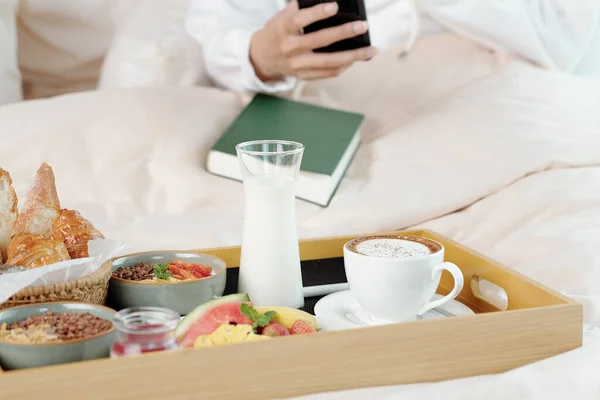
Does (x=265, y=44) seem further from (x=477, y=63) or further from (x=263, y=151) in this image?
(x=263, y=151)

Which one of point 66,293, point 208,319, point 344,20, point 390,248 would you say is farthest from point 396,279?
point 344,20

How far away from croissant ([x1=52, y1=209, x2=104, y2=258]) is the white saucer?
0.24 metres

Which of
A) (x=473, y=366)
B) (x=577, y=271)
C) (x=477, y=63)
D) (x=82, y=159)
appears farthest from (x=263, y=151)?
(x=477, y=63)

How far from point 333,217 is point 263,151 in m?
0.42

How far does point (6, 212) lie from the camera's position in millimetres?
804

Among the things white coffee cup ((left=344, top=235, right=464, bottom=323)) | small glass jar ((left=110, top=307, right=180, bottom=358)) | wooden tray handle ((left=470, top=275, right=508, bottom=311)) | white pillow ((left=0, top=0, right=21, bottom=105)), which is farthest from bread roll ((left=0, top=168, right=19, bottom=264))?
white pillow ((left=0, top=0, right=21, bottom=105))

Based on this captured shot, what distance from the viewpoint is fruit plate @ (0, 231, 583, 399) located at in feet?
2.00

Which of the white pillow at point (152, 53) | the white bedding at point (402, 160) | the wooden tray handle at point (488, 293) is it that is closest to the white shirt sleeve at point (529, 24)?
the white bedding at point (402, 160)

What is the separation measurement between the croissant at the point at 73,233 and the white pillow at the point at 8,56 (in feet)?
3.25

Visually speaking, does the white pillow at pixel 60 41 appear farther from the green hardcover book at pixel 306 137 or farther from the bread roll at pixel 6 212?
the bread roll at pixel 6 212

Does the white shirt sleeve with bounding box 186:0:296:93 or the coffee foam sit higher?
the white shirt sleeve with bounding box 186:0:296:93

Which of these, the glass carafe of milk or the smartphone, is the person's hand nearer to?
the smartphone

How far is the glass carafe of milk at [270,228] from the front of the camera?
2.74 ft

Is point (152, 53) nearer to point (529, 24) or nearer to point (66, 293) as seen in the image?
point (529, 24)
